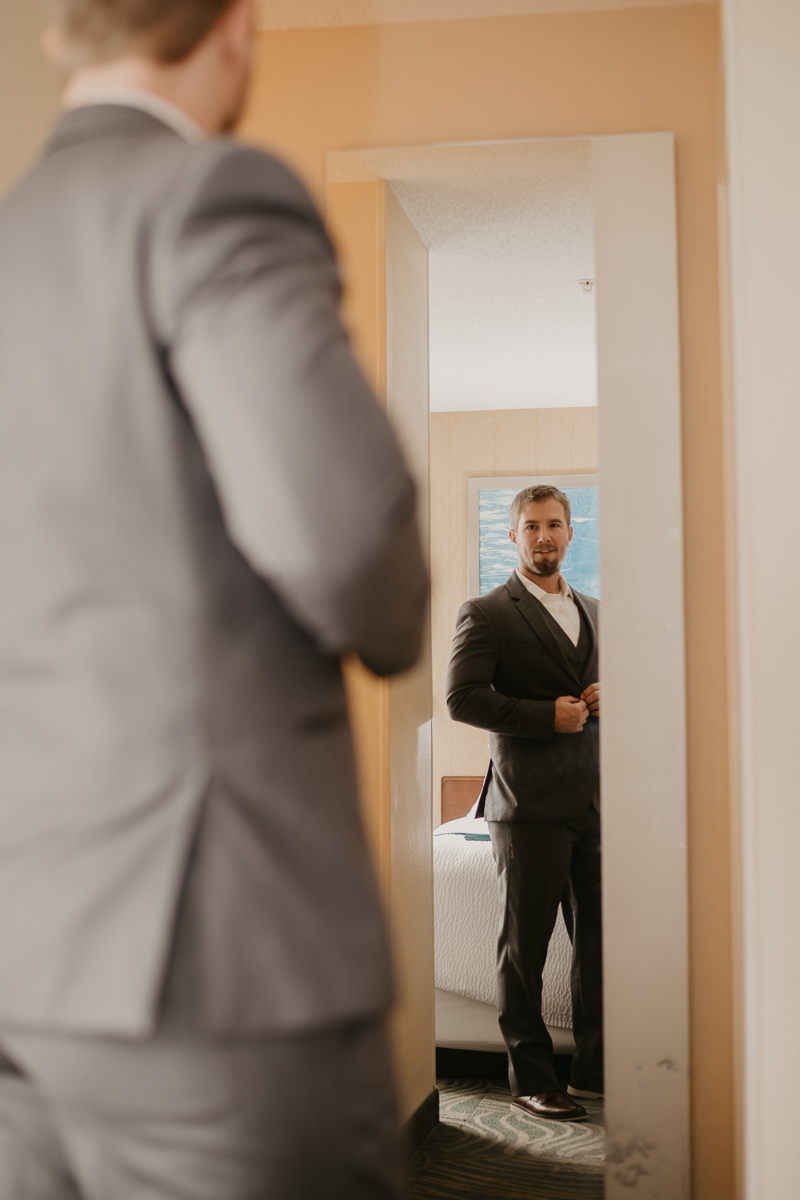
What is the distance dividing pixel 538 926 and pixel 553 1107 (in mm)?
486

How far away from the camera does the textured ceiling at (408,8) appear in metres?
2.24

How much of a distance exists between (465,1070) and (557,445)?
3.38m

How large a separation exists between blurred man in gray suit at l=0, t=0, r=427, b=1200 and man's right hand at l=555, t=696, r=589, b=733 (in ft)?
7.47

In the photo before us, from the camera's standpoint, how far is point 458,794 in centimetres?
523

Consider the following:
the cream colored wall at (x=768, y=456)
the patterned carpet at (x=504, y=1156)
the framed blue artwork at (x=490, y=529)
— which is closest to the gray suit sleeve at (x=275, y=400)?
the cream colored wall at (x=768, y=456)

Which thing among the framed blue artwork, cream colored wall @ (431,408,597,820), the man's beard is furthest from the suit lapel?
the framed blue artwork

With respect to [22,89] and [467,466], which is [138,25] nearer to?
[22,89]

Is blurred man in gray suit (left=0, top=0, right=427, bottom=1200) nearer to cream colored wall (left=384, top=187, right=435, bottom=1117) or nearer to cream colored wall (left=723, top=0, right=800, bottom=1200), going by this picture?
cream colored wall (left=723, top=0, right=800, bottom=1200)

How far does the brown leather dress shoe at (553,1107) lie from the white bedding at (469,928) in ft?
1.11

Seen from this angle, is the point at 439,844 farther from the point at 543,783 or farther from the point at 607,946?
the point at 607,946

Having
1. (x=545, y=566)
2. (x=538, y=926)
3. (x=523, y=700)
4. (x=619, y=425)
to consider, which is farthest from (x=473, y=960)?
(x=619, y=425)

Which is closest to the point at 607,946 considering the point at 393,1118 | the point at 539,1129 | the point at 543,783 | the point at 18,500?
the point at 543,783

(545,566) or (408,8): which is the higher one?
(408,8)

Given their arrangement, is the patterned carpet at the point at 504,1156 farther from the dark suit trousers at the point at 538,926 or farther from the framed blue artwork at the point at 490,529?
the framed blue artwork at the point at 490,529
